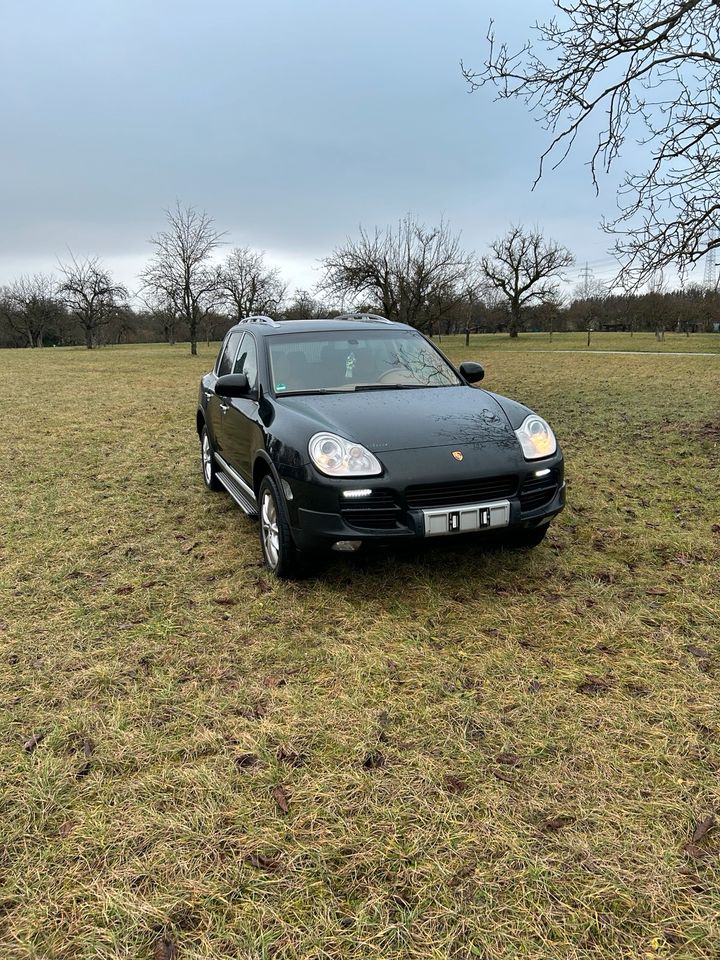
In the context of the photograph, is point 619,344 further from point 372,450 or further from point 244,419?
point 372,450

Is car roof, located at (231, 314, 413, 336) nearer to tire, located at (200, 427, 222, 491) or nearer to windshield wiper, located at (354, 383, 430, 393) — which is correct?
windshield wiper, located at (354, 383, 430, 393)

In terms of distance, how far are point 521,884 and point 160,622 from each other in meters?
2.43

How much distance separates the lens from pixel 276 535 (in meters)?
3.87

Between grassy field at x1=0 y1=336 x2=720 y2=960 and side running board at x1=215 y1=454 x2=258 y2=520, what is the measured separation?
358 millimetres

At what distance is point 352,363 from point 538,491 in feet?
6.01

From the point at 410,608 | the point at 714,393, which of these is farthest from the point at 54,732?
the point at 714,393

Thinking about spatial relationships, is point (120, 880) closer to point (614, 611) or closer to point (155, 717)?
point (155, 717)

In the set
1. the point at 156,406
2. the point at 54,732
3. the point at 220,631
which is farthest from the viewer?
the point at 156,406

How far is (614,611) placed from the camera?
3.50m

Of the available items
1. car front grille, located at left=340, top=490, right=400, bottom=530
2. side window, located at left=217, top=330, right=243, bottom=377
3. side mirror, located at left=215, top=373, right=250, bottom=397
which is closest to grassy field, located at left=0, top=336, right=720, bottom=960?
car front grille, located at left=340, top=490, right=400, bottom=530

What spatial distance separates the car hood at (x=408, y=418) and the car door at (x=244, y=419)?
0.36m

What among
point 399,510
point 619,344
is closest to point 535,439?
point 399,510

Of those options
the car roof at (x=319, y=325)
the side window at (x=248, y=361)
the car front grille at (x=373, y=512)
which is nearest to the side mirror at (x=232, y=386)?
the side window at (x=248, y=361)

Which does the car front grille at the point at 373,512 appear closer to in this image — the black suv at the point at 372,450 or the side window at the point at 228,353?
the black suv at the point at 372,450
